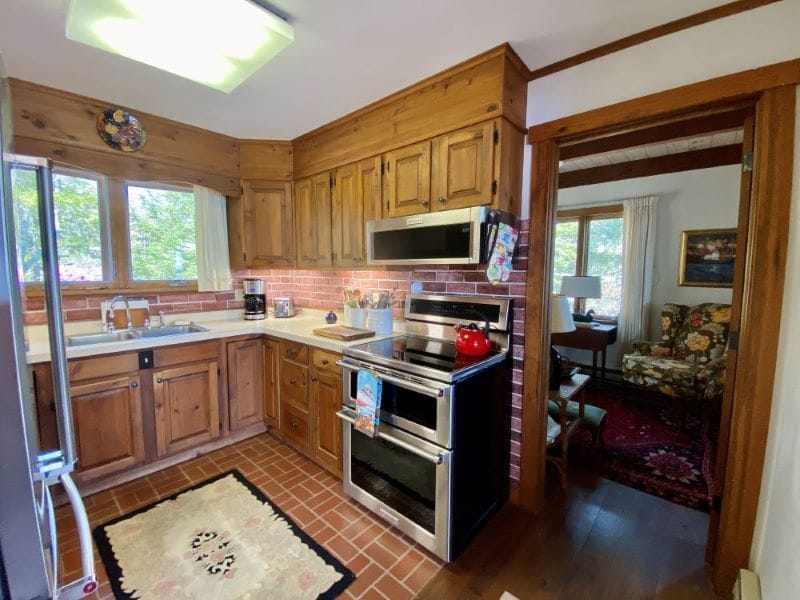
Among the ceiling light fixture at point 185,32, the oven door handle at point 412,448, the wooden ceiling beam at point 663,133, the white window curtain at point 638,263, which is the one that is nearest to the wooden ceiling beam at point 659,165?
the white window curtain at point 638,263

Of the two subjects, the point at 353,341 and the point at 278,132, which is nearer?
the point at 353,341

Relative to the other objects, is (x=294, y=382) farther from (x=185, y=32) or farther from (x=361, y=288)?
(x=185, y=32)

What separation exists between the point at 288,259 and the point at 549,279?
7.00ft

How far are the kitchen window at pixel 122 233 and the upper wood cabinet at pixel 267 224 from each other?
43 centimetres

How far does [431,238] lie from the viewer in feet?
6.24

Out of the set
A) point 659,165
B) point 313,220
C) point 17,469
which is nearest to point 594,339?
point 659,165

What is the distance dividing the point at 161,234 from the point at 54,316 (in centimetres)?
211

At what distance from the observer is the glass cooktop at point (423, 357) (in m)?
1.58

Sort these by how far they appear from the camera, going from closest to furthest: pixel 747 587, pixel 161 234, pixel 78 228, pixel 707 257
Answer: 1. pixel 747 587
2. pixel 78 228
3. pixel 161 234
4. pixel 707 257

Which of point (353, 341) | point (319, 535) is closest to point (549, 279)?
point (353, 341)

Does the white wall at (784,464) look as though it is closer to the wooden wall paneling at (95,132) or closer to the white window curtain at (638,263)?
the white window curtain at (638,263)

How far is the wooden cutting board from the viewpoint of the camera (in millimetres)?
2164

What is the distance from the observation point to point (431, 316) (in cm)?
224

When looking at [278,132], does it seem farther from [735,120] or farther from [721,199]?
[721,199]
